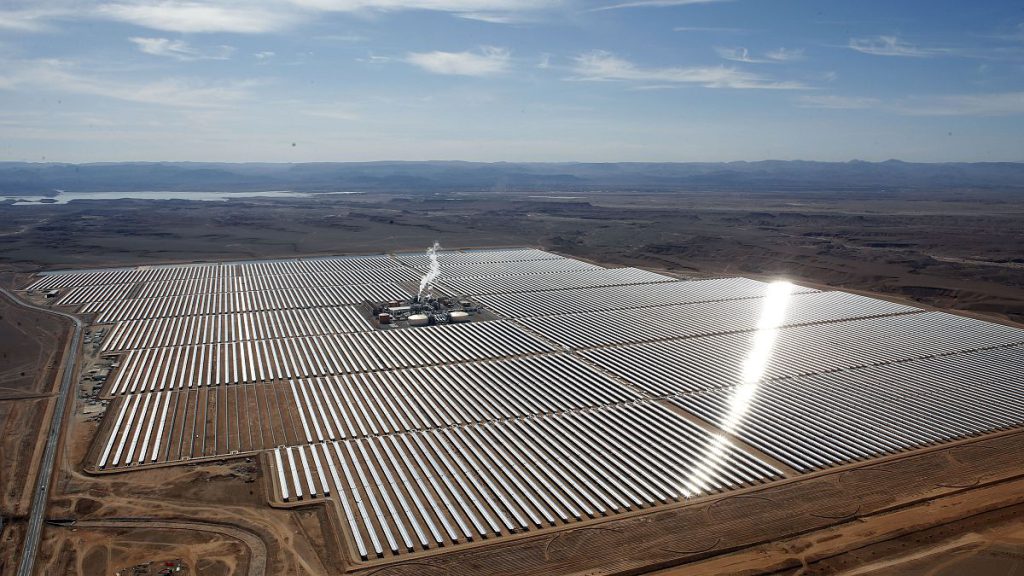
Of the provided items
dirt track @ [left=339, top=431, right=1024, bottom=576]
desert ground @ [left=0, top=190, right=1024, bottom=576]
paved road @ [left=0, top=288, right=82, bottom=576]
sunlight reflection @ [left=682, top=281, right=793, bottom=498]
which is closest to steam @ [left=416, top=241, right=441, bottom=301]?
paved road @ [left=0, top=288, right=82, bottom=576]

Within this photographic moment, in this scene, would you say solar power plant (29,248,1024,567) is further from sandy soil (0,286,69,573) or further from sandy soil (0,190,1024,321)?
sandy soil (0,190,1024,321)

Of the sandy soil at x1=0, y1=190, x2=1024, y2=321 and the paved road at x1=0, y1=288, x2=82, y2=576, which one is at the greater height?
the sandy soil at x1=0, y1=190, x2=1024, y2=321

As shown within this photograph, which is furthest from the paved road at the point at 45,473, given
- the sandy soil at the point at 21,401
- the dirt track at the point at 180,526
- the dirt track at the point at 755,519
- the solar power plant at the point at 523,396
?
the dirt track at the point at 755,519

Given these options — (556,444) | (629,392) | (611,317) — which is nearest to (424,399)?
(556,444)

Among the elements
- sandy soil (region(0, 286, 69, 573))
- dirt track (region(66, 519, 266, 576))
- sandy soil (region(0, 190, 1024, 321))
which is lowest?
dirt track (region(66, 519, 266, 576))

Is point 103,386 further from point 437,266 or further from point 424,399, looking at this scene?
point 437,266

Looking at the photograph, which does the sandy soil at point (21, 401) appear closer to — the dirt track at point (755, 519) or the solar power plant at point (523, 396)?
the solar power plant at point (523, 396)
